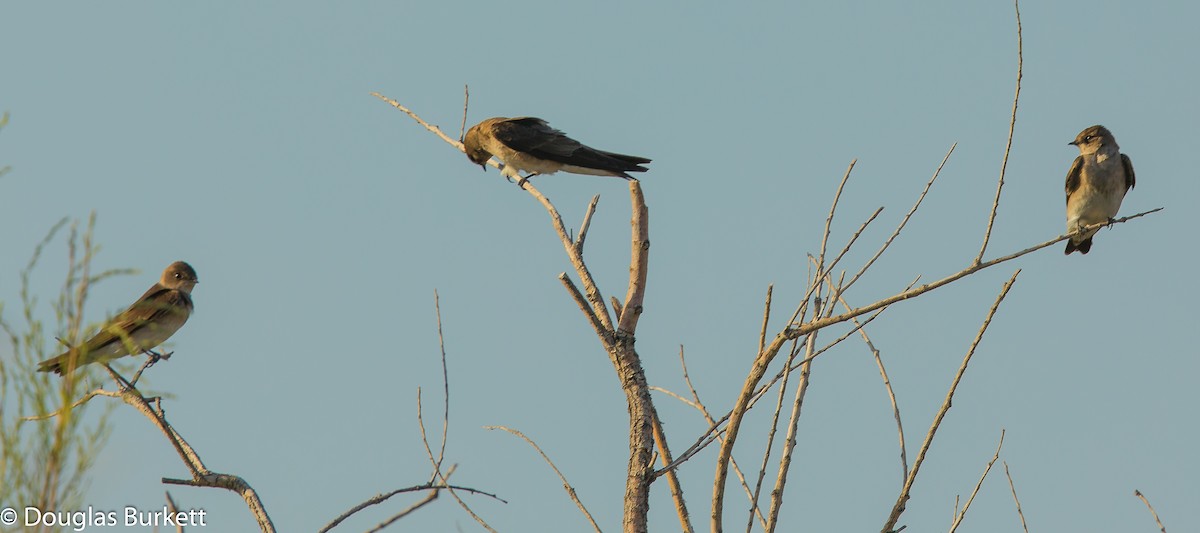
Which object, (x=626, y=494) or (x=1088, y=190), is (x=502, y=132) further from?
(x=626, y=494)

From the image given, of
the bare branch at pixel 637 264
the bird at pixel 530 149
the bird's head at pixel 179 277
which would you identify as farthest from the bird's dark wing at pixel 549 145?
the bare branch at pixel 637 264

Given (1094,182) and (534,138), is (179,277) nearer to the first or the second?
(534,138)

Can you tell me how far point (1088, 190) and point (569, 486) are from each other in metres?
7.53

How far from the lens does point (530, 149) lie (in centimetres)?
1173

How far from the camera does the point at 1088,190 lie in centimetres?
1133

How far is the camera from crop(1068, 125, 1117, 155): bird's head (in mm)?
11703

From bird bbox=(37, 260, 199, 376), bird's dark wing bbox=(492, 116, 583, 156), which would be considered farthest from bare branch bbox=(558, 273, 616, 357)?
bird's dark wing bbox=(492, 116, 583, 156)

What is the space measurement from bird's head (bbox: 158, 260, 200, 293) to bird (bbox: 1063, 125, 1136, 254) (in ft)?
25.2

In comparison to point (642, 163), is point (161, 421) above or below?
below

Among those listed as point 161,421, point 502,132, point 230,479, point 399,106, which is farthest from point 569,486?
point 502,132

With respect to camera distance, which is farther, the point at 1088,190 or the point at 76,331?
the point at 1088,190

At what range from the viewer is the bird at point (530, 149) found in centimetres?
1109

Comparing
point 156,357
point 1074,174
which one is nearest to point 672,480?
point 156,357

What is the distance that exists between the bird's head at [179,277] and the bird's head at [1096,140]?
813 centimetres
